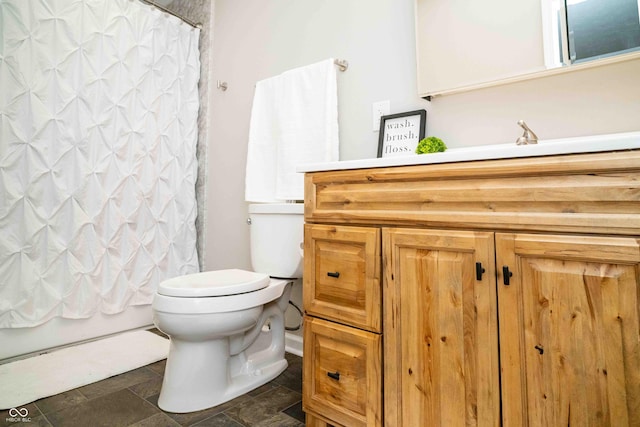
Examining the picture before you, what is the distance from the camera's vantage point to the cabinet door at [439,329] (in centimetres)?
74

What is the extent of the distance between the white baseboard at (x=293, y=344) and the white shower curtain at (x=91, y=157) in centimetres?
88

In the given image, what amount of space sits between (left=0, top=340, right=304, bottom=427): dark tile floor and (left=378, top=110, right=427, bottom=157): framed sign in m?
1.07

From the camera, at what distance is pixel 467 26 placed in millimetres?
1222

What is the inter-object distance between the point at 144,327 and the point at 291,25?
1.97 meters

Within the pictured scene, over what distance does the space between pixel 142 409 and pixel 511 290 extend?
1.29 m

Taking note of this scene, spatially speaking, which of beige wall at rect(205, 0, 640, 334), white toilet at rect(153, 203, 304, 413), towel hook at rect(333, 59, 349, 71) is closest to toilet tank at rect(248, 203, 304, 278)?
white toilet at rect(153, 203, 304, 413)

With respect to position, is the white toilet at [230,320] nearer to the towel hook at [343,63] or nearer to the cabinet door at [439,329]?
the cabinet door at [439,329]

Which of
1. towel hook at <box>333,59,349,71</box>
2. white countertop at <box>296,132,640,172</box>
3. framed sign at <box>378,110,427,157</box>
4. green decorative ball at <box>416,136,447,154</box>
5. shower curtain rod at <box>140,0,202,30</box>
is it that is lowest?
white countertop at <box>296,132,640,172</box>

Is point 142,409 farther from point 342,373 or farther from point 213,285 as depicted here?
point 342,373

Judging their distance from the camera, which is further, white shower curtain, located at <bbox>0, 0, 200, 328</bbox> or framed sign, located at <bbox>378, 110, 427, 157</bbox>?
white shower curtain, located at <bbox>0, 0, 200, 328</bbox>

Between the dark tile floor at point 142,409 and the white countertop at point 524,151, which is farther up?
the white countertop at point 524,151

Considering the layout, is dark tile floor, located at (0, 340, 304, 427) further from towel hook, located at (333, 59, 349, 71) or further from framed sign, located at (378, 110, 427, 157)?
towel hook, located at (333, 59, 349, 71)

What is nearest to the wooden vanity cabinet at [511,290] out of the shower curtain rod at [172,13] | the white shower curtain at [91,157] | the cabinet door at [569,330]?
the cabinet door at [569,330]

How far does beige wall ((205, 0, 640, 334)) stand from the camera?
1.05 metres
